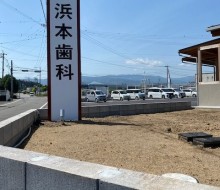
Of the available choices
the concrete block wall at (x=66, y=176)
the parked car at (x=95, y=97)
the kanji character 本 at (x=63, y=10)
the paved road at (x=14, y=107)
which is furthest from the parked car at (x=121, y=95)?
the concrete block wall at (x=66, y=176)

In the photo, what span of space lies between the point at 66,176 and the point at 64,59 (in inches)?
466

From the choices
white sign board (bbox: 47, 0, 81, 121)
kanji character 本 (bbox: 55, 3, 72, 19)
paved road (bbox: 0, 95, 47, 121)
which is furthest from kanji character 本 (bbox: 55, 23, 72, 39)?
paved road (bbox: 0, 95, 47, 121)

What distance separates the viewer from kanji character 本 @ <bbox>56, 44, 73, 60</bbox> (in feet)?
48.3

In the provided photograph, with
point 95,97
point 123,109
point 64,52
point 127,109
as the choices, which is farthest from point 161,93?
point 64,52

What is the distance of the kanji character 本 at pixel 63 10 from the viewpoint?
1482cm

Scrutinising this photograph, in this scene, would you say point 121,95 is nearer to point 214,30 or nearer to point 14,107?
point 14,107

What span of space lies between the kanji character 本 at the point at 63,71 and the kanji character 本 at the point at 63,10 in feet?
7.04

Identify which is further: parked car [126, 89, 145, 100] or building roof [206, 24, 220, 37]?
parked car [126, 89, 145, 100]

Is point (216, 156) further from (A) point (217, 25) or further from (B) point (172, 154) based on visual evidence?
(A) point (217, 25)

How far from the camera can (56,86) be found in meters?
14.7

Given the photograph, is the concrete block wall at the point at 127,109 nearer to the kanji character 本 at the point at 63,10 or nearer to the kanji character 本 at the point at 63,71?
the kanji character 本 at the point at 63,71

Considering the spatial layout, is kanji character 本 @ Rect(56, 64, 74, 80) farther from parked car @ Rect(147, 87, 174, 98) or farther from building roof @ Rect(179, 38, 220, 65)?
parked car @ Rect(147, 87, 174, 98)

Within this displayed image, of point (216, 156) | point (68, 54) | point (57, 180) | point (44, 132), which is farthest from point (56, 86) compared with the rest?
point (57, 180)

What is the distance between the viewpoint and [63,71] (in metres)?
14.8
